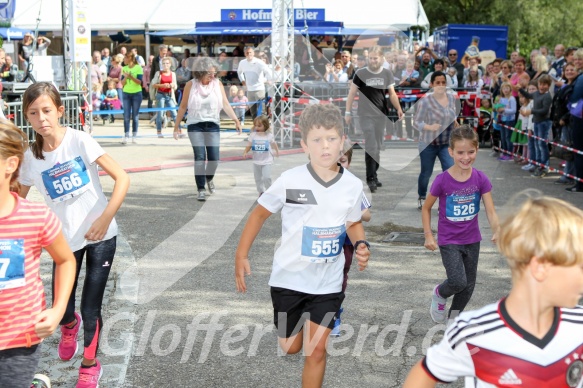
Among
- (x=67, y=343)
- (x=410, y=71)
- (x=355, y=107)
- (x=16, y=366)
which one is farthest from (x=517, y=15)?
(x=16, y=366)

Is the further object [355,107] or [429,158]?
[355,107]

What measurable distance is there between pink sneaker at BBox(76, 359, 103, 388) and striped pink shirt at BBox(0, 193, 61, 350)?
1.33 metres

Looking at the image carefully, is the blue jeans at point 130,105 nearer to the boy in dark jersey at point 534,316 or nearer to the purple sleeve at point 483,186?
the purple sleeve at point 483,186

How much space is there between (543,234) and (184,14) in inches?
1093

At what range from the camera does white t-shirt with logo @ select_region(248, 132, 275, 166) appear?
11.3 meters


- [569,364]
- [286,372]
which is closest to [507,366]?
[569,364]

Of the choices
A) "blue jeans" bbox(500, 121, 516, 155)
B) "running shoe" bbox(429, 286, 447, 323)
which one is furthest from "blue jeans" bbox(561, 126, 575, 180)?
"running shoe" bbox(429, 286, 447, 323)

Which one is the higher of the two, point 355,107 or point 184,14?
point 184,14

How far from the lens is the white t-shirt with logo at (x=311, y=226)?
15.0 ft

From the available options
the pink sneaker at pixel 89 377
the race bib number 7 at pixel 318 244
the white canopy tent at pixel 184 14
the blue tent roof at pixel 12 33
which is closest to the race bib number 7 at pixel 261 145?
the pink sneaker at pixel 89 377

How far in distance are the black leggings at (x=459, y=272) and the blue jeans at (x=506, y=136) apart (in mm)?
10578

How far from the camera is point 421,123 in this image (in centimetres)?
1107

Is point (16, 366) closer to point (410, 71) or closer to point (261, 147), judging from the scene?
point (261, 147)

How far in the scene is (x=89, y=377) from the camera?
490 centimetres
